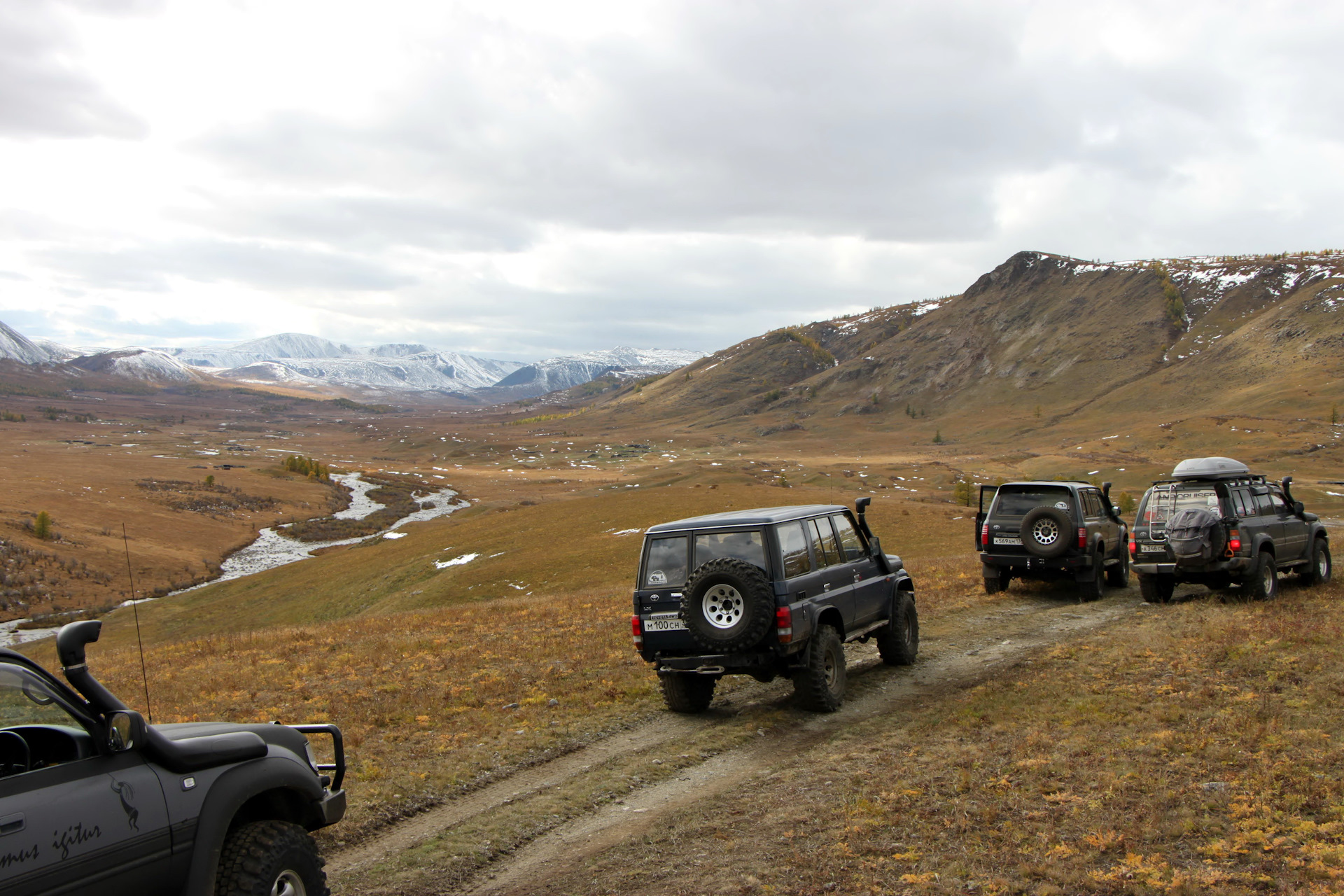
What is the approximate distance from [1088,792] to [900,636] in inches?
261

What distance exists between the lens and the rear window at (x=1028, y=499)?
20.7 meters

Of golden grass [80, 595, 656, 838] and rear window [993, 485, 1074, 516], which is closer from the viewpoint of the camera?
golden grass [80, 595, 656, 838]

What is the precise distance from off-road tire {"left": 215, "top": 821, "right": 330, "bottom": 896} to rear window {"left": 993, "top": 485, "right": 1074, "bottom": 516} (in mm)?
18819

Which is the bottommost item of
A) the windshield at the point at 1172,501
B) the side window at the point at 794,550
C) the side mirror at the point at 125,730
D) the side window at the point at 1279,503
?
the side window at the point at 1279,503

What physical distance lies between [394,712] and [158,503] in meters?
90.9

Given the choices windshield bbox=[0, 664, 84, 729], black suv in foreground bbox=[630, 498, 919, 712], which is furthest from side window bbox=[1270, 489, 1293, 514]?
windshield bbox=[0, 664, 84, 729]

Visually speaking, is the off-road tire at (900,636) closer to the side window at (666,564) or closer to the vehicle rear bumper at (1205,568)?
the side window at (666,564)

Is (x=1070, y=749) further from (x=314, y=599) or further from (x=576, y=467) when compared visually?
(x=576, y=467)

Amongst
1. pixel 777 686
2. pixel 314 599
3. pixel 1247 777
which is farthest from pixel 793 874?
pixel 314 599

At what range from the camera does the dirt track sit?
24.9 feet

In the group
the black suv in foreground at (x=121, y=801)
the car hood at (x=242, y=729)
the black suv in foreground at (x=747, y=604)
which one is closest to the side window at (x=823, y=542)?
the black suv in foreground at (x=747, y=604)

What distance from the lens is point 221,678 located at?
16016 mm

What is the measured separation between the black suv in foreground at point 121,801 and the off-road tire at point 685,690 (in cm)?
691

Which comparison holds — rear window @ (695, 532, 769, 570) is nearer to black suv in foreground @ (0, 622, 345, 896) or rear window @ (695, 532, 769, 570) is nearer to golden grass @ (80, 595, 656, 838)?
golden grass @ (80, 595, 656, 838)
